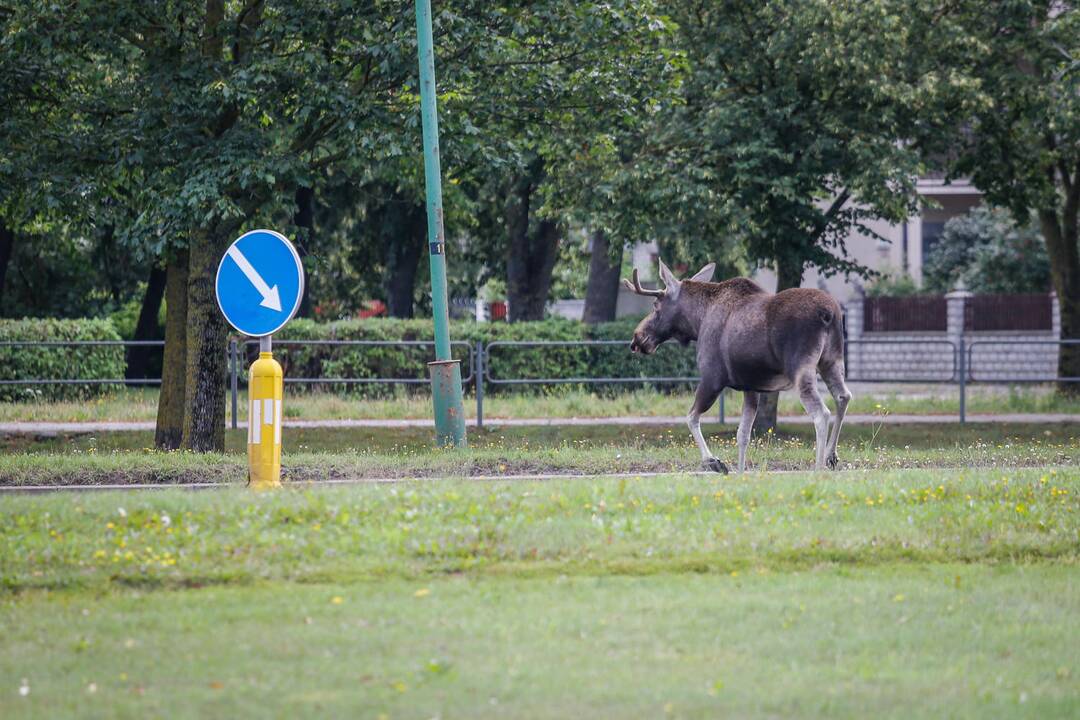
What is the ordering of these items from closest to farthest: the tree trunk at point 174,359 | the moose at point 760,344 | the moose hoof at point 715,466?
1. the moose at point 760,344
2. the moose hoof at point 715,466
3. the tree trunk at point 174,359

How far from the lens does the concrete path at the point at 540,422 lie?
20297mm

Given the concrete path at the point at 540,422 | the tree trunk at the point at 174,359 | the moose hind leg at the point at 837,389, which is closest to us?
the moose hind leg at the point at 837,389

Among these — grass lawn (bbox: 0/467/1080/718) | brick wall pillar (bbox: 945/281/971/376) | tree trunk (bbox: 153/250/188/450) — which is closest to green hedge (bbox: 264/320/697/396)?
tree trunk (bbox: 153/250/188/450)

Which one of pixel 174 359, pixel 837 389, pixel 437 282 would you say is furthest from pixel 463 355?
pixel 837 389

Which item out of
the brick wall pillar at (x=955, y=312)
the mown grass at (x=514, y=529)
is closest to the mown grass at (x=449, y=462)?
the mown grass at (x=514, y=529)

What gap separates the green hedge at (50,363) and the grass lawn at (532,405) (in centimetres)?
22

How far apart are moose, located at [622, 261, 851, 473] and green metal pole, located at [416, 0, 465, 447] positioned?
6.87ft

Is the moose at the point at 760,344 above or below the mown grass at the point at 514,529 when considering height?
above

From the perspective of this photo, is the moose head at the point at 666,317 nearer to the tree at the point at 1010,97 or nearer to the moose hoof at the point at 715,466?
the moose hoof at the point at 715,466

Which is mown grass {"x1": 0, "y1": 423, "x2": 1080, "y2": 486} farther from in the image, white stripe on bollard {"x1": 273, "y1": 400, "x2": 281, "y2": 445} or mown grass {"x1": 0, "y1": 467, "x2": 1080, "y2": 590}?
mown grass {"x1": 0, "y1": 467, "x2": 1080, "y2": 590}

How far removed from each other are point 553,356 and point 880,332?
62.4 ft

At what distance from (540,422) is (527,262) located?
12123 mm

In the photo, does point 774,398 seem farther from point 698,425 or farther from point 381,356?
point 698,425

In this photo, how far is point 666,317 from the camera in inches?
550
